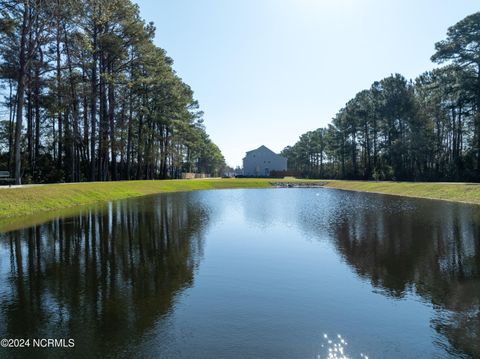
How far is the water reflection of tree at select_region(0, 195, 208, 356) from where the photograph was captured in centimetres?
512

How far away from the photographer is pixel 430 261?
9.12m

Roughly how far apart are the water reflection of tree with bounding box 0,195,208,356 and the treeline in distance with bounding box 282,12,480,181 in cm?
4042

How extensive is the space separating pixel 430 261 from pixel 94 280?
7.99 metres

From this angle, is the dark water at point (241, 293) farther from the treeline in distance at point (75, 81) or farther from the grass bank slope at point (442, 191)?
the treeline in distance at point (75, 81)

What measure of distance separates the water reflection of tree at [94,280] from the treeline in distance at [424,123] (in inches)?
1591

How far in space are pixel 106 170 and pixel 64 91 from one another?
10579 mm

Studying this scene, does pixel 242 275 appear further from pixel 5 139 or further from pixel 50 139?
pixel 5 139

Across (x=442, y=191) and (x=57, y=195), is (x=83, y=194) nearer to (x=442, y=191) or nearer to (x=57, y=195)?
(x=57, y=195)

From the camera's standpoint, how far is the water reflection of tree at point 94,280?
5117 mm

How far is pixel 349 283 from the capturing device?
24.5ft

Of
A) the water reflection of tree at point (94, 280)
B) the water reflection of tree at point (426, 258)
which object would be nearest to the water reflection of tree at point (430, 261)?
the water reflection of tree at point (426, 258)

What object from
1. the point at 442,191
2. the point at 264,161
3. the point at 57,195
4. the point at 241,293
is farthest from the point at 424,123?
the point at 241,293

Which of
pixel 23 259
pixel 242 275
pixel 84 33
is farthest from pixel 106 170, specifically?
pixel 242 275

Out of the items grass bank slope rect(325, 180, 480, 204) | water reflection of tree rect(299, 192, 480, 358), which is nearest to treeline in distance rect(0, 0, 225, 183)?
water reflection of tree rect(299, 192, 480, 358)
